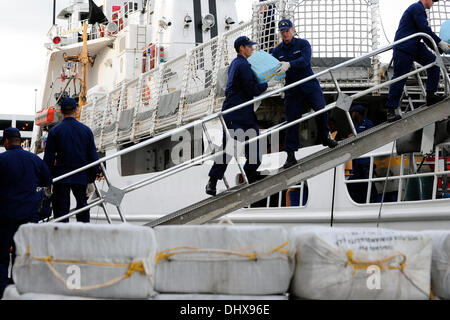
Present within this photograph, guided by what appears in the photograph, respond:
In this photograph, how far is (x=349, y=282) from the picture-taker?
3.18 meters

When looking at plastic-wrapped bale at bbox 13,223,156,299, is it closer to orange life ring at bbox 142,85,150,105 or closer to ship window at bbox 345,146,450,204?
ship window at bbox 345,146,450,204

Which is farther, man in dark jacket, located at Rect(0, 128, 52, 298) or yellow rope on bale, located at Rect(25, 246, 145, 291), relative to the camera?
man in dark jacket, located at Rect(0, 128, 52, 298)

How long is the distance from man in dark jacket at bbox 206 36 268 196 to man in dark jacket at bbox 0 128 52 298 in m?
1.75

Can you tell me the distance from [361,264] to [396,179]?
559cm

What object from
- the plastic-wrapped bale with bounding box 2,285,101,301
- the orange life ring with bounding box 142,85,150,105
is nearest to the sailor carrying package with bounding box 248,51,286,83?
the plastic-wrapped bale with bounding box 2,285,101,301

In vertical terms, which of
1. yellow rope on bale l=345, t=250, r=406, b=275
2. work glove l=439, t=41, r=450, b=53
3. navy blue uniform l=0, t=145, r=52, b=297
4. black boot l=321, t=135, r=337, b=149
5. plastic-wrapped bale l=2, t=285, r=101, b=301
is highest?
work glove l=439, t=41, r=450, b=53

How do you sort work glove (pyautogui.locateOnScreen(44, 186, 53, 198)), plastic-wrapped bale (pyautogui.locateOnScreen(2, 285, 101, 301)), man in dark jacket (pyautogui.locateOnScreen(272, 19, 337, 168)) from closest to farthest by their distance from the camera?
plastic-wrapped bale (pyautogui.locateOnScreen(2, 285, 101, 301)) → work glove (pyautogui.locateOnScreen(44, 186, 53, 198)) → man in dark jacket (pyautogui.locateOnScreen(272, 19, 337, 168))

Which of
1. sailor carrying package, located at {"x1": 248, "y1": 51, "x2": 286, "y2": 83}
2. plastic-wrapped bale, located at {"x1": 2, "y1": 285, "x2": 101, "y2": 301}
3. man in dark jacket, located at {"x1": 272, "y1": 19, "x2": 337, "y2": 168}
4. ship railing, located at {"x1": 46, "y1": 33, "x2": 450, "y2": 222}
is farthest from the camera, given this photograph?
man in dark jacket, located at {"x1": 272, "y1": 19, "x2": 337, "y2": 168}

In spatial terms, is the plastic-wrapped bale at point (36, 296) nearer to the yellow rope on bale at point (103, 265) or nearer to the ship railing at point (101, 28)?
the yellow rope on bale at point (103, 265)

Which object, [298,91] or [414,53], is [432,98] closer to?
[414,53]

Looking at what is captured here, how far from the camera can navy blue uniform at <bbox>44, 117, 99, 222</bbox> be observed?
645 centimetres

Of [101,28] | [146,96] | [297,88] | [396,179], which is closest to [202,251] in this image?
[297,88]

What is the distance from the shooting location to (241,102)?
A: 6785 mm

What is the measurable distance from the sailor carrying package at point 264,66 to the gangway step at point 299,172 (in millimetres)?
944
